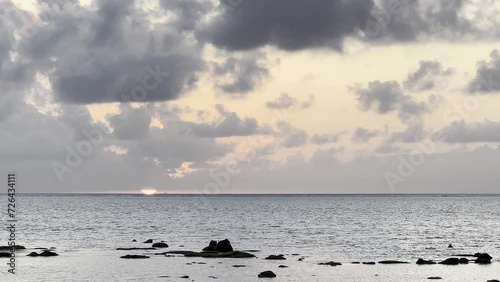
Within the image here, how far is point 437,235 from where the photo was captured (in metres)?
153

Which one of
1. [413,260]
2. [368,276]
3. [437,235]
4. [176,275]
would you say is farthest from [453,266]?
[437,235]

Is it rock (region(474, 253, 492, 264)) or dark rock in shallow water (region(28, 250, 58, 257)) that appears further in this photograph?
dark rock in shallow water (region(28, 250, 58, 257))

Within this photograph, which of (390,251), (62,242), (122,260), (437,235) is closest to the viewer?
(122,260)

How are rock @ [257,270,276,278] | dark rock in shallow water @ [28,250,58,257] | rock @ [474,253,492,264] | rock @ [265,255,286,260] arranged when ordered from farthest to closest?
1. dark rock in shallow water @ [28,250,58,257]
2. rock @ [265,255,286,260]
3. rock @ [474,253,492,264]
4. rock @ [257,270,276,278]

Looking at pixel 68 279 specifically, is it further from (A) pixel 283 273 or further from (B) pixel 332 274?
(B) pixel 332 274

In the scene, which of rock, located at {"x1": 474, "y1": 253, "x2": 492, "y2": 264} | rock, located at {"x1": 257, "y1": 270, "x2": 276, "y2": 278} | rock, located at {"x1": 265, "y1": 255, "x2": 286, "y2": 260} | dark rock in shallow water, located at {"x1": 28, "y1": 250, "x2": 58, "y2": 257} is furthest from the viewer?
dark rock in shallow water, located at {"x1": 28, "y1": 250, "x2": 58, "y2": 257}

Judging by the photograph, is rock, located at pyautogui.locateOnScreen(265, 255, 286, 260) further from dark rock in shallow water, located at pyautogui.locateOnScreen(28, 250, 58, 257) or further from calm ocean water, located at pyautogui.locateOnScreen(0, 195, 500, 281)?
dark rock in shallow water, located at pyautogui.locateOnScreen(28, 250, 58, 257)

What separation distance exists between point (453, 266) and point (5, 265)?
56441 mm

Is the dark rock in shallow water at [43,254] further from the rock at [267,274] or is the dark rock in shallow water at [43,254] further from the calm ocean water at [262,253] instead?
the rock at [267,274]

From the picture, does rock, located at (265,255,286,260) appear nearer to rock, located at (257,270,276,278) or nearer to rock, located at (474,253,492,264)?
rock, located at (257,270,276,278)

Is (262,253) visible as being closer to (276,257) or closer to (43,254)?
(276,257)

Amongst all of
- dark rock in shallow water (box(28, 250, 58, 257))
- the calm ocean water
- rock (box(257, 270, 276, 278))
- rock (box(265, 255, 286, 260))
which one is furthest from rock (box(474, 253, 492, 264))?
dark rock in shallow water (box(28, 250, 58, 257))

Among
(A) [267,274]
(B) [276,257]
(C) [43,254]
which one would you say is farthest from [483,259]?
(C) [43,254]

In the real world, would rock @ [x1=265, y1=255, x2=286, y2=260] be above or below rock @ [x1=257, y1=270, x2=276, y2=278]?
above
